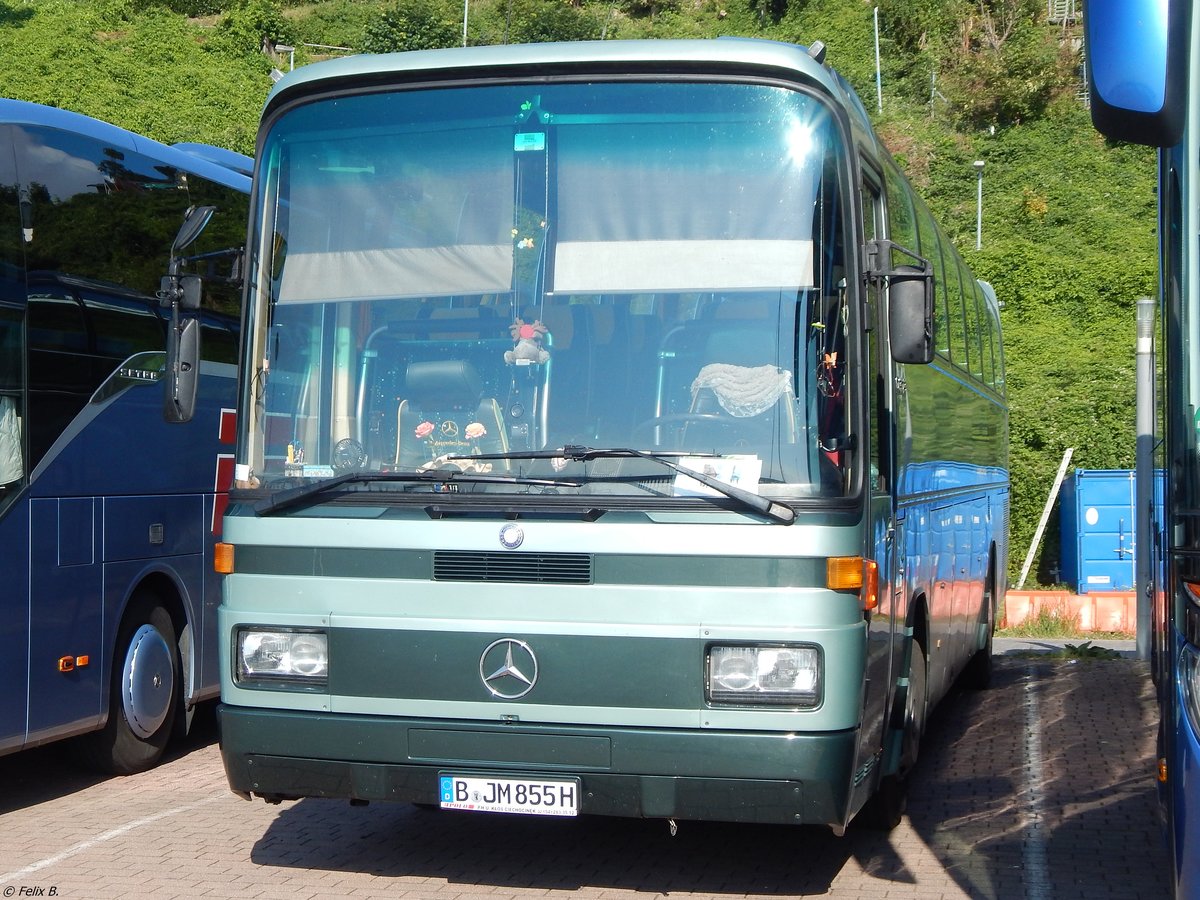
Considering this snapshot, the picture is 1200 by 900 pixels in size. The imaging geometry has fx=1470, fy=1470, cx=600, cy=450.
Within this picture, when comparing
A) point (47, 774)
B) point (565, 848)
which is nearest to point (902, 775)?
point (565, 848)

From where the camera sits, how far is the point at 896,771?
7215 mm

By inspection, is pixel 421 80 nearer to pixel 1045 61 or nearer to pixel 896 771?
pixel 896 771

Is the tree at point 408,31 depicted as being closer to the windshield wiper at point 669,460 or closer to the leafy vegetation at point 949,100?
the leafy vegetation at point 949,100

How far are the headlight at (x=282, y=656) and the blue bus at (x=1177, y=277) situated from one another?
125 inches

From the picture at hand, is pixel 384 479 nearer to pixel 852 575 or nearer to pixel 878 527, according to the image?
pixel 852 575

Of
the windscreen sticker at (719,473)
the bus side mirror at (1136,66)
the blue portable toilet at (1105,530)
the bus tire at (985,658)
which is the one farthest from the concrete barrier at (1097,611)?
the bus side mirror at (1136,66)

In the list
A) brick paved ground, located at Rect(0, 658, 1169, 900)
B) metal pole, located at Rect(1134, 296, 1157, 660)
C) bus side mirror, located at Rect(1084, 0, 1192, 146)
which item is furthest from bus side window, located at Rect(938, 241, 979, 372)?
bus side mirror, located at Rect(1084, 0, 1192, 146)

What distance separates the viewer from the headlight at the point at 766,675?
5461 millimetres

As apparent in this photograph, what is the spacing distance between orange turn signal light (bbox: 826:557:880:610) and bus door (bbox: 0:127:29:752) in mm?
4578

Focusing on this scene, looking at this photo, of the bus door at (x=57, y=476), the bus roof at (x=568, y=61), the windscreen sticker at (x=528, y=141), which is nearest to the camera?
the bus roof at (x=568, y=61)

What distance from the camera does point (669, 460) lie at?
18.2 feet

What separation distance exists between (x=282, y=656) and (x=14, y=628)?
8.60 feet

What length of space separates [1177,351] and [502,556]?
8.29 ft

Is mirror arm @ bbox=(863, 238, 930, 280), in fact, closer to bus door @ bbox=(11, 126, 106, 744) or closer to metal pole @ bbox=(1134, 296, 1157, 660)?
bus door @ bbox=(11, 126, 106, 744)
